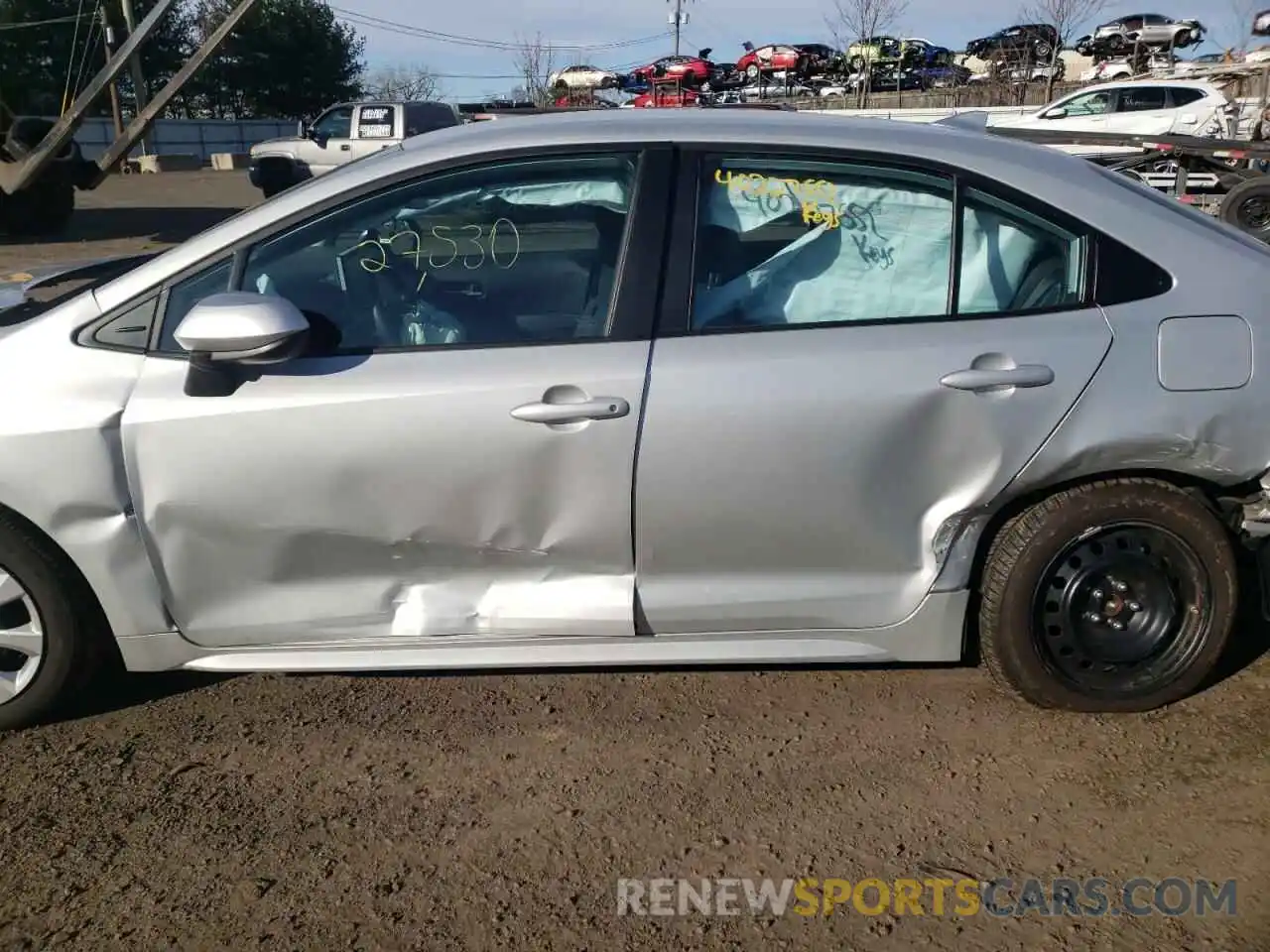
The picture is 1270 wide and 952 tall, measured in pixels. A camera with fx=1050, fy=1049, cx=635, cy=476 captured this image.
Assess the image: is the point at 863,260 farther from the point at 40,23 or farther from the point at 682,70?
the point at 40,23

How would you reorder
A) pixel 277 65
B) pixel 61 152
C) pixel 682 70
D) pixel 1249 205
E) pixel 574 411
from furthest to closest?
1. pixel 277 65
2. pixel 682 70
3. pixel 61 152
4. pixel 1249 205
5. pixel 574 411

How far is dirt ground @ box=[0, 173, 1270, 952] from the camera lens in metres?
2.34

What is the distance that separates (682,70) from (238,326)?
3712 centimetres

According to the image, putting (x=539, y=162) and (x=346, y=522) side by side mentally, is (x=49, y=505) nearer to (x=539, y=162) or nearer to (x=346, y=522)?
(x=346, y=522)

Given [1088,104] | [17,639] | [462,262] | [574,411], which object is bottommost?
[17,639]

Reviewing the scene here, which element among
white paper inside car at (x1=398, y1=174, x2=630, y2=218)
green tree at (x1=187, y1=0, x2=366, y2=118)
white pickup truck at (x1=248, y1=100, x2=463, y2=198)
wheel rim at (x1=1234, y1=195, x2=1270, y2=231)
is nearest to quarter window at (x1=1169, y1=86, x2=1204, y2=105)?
wheel rim at (x1=1234, y1=195, x2=1270, y2=231)

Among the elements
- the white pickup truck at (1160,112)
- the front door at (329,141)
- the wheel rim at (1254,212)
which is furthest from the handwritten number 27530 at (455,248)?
the front door at (329,141)

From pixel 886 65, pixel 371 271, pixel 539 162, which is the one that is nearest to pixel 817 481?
pixel 539 162

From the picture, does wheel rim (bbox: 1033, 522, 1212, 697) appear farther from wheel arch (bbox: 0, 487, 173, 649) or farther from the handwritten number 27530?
wheel arch (bbox: 0, 487, 173, 649)

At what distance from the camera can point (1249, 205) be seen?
37.0 ft

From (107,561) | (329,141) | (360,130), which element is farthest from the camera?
(329,141)

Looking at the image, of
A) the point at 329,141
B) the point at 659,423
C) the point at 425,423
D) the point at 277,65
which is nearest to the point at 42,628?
the point at 425,423

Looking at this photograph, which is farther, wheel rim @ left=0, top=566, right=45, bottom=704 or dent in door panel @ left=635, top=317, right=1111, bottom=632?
wheel rim @ left=0, top=566, right=45, bottom=704

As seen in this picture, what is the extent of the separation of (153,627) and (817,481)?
1.86 metres
